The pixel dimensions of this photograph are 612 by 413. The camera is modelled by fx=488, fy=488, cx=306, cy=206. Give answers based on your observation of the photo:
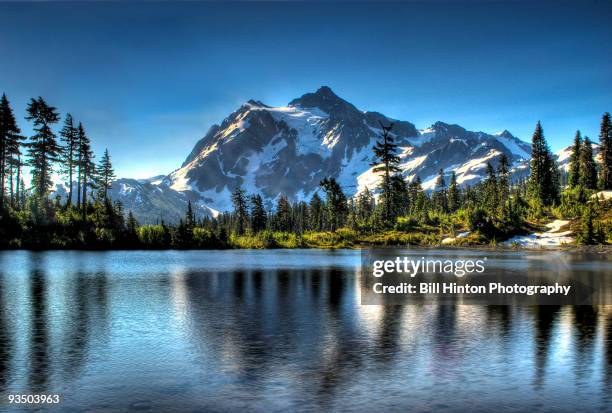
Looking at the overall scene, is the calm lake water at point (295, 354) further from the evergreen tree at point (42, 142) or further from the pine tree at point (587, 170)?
the pine tree at point (587, 170)

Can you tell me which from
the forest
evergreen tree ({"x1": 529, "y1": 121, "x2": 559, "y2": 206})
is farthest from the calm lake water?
evergreen tree ({"x1": 529, "y1": 121, "x2": 559, "y2": 206})

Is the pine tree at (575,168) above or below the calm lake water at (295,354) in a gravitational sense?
above

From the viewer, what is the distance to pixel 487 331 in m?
22.6

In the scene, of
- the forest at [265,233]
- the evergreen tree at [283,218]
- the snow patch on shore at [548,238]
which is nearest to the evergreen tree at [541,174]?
the forest at [265,233]

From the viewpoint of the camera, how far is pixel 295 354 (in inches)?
716

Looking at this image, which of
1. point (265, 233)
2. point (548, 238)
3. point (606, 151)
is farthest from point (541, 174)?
point (265, 233)

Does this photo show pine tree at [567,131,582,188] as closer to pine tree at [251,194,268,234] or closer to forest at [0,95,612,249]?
forest at [0,95,612,249]

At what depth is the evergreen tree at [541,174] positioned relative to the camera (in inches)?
5335

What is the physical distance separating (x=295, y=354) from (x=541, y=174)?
471ft

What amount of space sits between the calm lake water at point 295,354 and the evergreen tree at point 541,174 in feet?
385

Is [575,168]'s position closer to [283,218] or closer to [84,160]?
[283,218]

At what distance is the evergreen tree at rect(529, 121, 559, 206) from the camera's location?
13550 centimetres

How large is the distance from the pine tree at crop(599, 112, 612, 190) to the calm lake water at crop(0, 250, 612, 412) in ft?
415

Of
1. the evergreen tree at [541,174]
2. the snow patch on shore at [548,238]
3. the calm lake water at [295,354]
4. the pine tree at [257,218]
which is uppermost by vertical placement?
the evergreen tree at [541,174]
